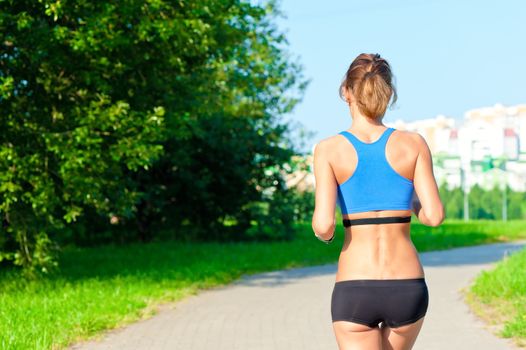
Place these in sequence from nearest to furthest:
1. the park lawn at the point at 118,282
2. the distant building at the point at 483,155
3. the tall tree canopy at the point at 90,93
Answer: the park lawn at the point at 118,282
the tall tree canopy at the point at 90,93
the distant building at the point at 483,155

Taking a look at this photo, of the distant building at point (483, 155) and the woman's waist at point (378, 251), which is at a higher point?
the distant building at point (483, 155)

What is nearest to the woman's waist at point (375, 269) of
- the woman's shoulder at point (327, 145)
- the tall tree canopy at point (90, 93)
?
the woman's shoulder at point (327, 145)

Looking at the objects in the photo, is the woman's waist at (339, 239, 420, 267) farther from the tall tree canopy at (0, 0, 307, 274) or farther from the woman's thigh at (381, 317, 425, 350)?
the tall tree canopy at (0, 0, 307, 274)

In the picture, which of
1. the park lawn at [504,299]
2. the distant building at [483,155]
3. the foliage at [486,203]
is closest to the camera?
the park lawn at [504,299]

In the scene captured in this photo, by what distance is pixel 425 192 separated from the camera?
3.62 meters

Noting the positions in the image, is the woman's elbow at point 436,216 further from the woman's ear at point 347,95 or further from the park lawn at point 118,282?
the park lawn at point 118,282

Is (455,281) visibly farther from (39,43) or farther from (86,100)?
(39,43)

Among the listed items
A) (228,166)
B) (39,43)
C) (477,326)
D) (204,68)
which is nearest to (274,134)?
(228,166)

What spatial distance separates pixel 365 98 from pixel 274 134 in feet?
75.3

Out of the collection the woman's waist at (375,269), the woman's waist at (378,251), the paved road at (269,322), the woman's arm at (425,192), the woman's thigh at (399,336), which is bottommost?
the paved road at (269,322)

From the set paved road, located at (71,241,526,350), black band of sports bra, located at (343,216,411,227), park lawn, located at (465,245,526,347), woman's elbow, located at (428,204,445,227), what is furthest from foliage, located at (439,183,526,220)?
black band of sports bra, located at (343,216,411,227)

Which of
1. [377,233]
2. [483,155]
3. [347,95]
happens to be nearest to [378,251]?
[377,233]

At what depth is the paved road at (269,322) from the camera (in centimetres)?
824

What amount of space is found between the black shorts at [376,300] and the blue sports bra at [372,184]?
303mm
